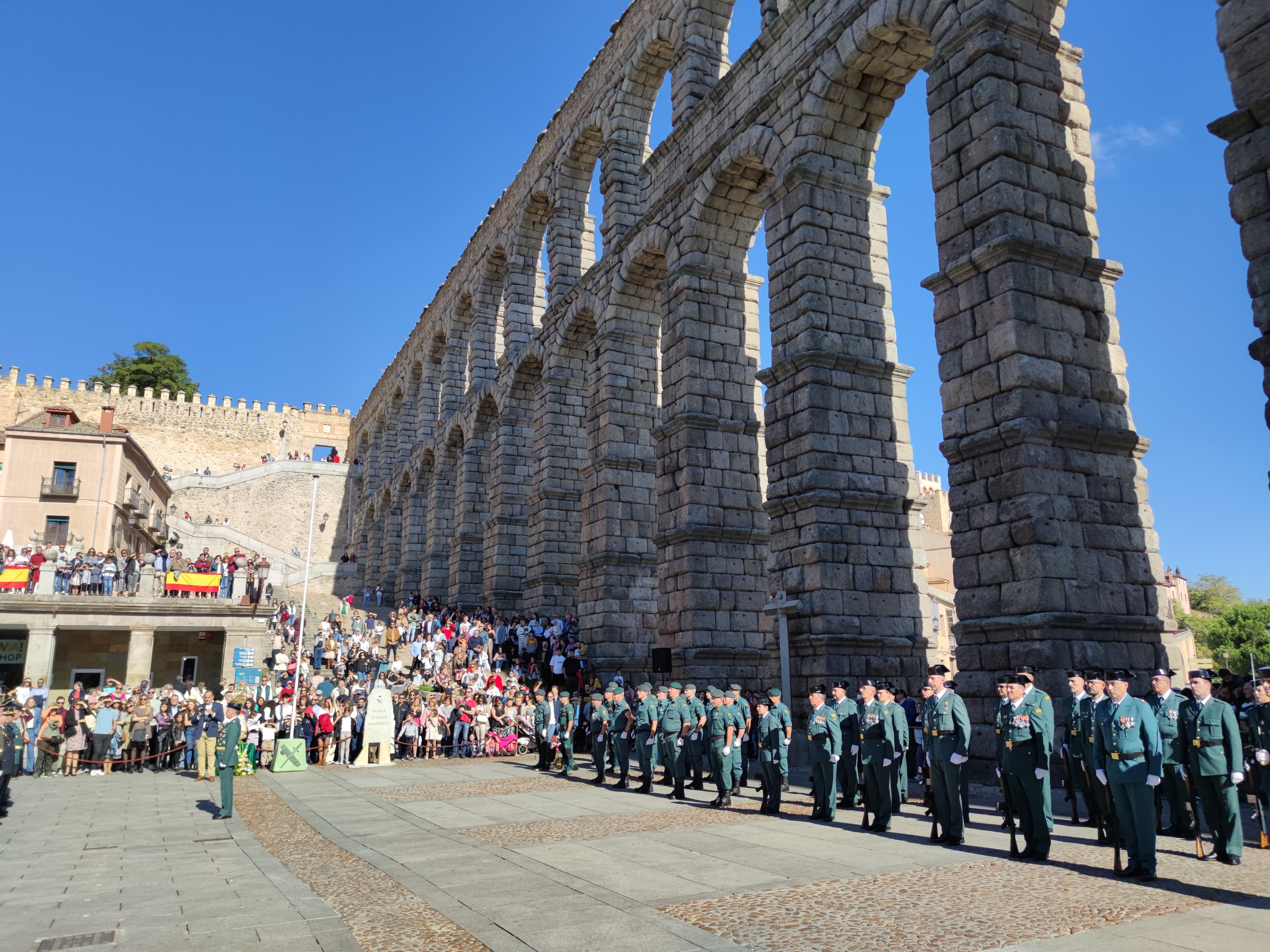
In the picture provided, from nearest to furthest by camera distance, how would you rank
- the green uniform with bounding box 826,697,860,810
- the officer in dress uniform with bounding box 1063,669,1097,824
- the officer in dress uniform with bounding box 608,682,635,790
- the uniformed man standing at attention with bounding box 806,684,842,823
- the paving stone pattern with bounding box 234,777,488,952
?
the paving stone pattern with bounding box 234,777,488,952 → the officer in dress uniform with bounding box 1063,669,1097,824 → the uniformed man standing at attention with bounding box 806,684,842,823 → the green uniform with bounding box 826,697,860,810 → the officer in dress uniform with bounding box 608,682,635,790

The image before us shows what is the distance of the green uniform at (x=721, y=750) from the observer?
35.0ft

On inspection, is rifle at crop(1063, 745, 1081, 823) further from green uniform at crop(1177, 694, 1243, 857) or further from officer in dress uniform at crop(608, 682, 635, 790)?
officer in dress uniform at crop(608, 682, 635, 790)

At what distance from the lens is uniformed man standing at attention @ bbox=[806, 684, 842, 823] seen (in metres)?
9.20

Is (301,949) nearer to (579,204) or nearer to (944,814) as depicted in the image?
(944,814)

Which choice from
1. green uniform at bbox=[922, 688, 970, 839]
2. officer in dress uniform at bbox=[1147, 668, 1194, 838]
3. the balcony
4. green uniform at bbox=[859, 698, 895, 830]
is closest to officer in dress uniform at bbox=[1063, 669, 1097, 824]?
officer in dress uniform at bbox=[1147, 668, 1194, 838]

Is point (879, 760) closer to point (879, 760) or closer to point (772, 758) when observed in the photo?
point (879, 760)

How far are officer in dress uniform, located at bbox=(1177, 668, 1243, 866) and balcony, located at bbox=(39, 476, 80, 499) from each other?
3871 centimetres

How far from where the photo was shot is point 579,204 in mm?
26422

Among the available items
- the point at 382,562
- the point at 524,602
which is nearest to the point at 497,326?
the point at 524,602

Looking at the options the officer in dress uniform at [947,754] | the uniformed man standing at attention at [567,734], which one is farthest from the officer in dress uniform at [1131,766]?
the uniformed man standing at attention at [567,734]

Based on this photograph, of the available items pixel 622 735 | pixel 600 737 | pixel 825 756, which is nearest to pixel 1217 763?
pixel 825 756

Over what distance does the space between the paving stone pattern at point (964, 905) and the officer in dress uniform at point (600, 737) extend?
710cm

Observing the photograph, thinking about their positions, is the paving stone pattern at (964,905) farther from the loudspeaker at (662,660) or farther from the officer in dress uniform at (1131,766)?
the loudspeaker at (662,660)

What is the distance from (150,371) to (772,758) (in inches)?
2732
